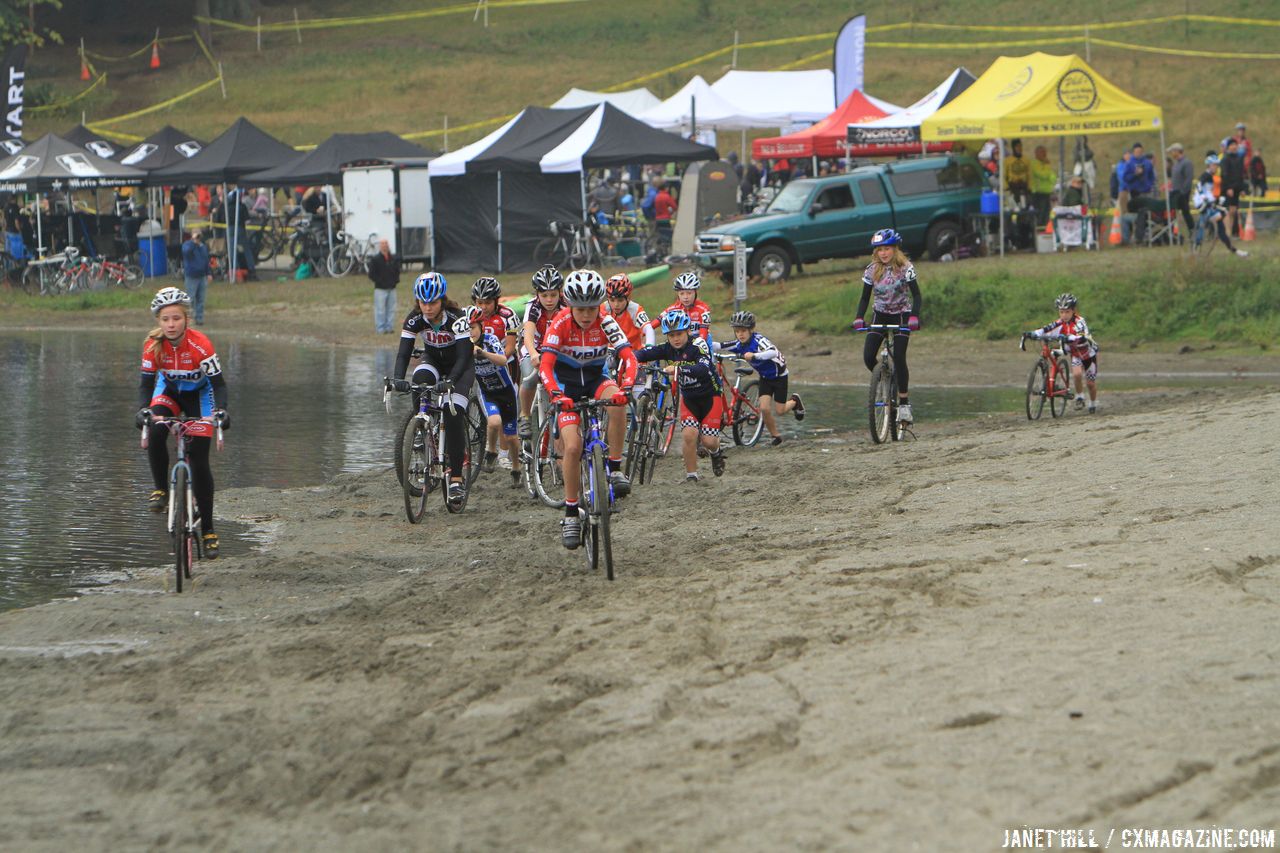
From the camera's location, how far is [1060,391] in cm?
1727

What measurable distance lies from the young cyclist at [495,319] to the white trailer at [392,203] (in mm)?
24148

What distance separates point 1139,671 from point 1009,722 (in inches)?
33.3

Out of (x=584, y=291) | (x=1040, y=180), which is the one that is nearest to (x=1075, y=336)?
(x=584, y=291)

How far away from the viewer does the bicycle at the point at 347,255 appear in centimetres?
3834

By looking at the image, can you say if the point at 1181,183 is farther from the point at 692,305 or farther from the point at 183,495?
the point at 183,495

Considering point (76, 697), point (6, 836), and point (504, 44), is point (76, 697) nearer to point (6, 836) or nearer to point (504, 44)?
point (6, 836)

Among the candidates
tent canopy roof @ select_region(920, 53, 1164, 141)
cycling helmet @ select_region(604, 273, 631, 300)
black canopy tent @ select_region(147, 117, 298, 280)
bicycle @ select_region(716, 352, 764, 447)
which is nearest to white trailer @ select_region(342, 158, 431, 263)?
black canopy tent @ select_region(147, 117, 298, 280)

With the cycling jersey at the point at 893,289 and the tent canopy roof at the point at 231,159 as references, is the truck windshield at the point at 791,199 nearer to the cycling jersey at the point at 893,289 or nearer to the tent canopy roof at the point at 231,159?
the tent canopy roof at the point at 231,159

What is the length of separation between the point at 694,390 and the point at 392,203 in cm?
2515

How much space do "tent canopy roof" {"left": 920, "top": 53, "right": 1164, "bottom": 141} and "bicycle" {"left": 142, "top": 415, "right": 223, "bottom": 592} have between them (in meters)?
21.9

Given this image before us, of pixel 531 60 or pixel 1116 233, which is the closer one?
pixel 1116 233

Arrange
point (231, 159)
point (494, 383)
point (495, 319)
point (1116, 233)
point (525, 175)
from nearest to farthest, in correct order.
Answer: point (494, 383), point (495, 319), point (1116, 233), point (525, 175), point (231, 159)

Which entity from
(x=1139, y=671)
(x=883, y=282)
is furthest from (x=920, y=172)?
(x=1139, y=671)

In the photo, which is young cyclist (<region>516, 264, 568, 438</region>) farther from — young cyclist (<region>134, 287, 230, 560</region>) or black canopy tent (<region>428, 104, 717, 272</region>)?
black canopy tent (<region>428, 104, 717, 272</region>)
